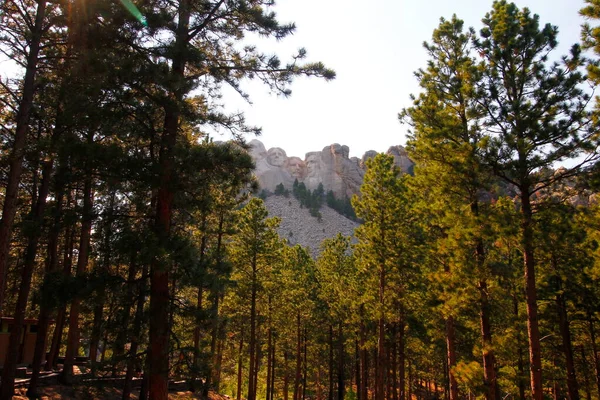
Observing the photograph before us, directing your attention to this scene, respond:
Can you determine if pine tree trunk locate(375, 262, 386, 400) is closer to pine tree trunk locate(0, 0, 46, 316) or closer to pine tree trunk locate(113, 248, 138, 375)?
pine tree trunk locate(113, 248, 138, 375)

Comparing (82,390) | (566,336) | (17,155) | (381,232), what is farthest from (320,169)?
(82,390)

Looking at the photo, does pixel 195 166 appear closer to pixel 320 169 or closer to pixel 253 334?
pixel 253 334

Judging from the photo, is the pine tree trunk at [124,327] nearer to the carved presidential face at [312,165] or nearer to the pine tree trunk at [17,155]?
the pine tree trunk at [17,155]

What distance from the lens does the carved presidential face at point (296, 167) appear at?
128325mm

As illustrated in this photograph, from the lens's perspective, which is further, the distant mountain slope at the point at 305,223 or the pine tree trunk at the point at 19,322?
the distant mountain slope at the point at 305,223

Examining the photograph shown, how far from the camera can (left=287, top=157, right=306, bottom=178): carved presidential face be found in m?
128

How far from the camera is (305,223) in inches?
4033

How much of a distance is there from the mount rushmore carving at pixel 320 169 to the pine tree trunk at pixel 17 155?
108 meters

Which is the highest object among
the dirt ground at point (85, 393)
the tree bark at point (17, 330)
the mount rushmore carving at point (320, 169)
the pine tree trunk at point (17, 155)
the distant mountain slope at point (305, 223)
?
the mount rushmore carving at point (320, 169)

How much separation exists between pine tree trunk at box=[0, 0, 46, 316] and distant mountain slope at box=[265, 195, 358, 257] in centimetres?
8474

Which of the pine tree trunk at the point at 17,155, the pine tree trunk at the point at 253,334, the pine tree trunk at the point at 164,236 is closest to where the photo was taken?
the pine tree trunk at the point at 164,236

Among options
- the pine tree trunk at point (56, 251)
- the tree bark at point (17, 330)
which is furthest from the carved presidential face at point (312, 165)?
the tree bark at point (17, 330)

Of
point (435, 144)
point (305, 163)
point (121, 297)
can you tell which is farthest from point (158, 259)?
point (305, 163)

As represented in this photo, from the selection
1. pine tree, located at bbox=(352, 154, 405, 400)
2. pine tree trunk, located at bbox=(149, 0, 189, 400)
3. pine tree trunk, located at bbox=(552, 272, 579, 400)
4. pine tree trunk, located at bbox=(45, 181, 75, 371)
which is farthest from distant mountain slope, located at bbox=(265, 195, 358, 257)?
pine tree trunk, located at bbox=(149, 0, 189, 400)
